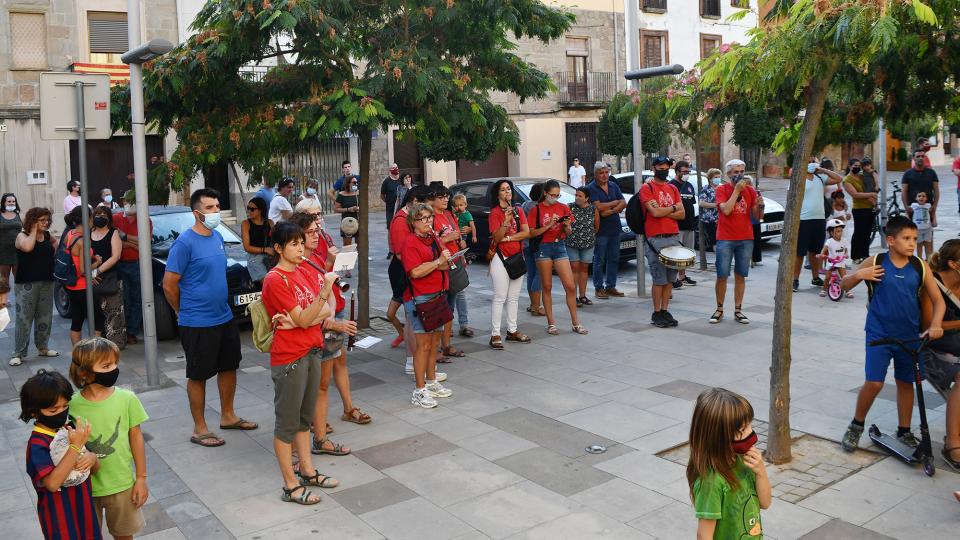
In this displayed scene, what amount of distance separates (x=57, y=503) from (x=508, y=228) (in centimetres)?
637

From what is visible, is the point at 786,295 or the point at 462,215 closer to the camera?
the point at 786,295

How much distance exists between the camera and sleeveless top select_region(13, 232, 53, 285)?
9938 millimetres

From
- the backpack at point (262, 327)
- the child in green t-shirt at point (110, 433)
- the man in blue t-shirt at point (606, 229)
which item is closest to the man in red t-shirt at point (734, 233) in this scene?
Answer: the man in blue t-shirt at point (606, 229)

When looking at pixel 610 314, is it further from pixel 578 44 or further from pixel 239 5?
pixel 578 44

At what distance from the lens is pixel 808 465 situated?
6.21m

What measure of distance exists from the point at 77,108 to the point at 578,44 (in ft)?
97.4

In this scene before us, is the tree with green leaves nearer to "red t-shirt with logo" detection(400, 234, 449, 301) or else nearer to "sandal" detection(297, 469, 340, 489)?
"red t-shirt with logo" detection(400, 234, 449, 301)

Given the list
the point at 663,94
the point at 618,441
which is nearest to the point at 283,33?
the point at 663,94

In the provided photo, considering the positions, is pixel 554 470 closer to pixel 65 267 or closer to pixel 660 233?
pixel 660 233

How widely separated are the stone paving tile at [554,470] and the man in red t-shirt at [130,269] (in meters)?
6.36

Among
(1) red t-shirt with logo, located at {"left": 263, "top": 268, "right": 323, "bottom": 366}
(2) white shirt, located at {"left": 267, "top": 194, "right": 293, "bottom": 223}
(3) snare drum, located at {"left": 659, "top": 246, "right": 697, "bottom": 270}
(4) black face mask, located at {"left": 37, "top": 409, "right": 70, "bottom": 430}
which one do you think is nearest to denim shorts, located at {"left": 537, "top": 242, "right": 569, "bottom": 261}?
(3) snare drum, located at {"left": 659, "top": 246, "right": 697, "bottom": 270}

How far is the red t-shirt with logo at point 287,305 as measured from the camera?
5.74 metres

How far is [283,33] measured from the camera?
9.51 meters

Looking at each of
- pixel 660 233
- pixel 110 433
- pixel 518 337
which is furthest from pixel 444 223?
pixel 110 433
